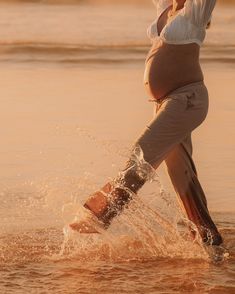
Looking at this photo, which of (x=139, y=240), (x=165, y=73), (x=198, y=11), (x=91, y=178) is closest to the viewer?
(x=198, y=11)

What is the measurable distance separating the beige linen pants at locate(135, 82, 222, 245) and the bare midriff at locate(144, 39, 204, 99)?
0.04m

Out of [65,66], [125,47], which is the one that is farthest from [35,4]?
[65,66]

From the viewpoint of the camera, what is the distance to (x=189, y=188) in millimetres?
6695

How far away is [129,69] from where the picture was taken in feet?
49.5

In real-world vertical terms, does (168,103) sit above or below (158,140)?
above

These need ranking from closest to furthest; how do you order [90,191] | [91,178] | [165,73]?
[165,73] < [90,191] < [91,178]

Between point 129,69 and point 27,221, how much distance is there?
7.60 m

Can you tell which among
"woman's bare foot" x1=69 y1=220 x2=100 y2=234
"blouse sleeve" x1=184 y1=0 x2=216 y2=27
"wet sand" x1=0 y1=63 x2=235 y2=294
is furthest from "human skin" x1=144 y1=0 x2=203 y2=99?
"woman's bare foot" x1=69 y1=220 x2=100 y2=234

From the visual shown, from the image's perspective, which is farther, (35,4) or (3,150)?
(35,4)

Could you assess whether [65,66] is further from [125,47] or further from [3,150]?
[3,150]

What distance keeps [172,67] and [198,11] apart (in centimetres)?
34

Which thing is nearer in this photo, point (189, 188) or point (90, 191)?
point (189, 188)

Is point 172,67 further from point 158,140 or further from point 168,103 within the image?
point 158,140

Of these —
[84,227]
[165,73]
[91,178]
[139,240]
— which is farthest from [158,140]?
[91,178]
